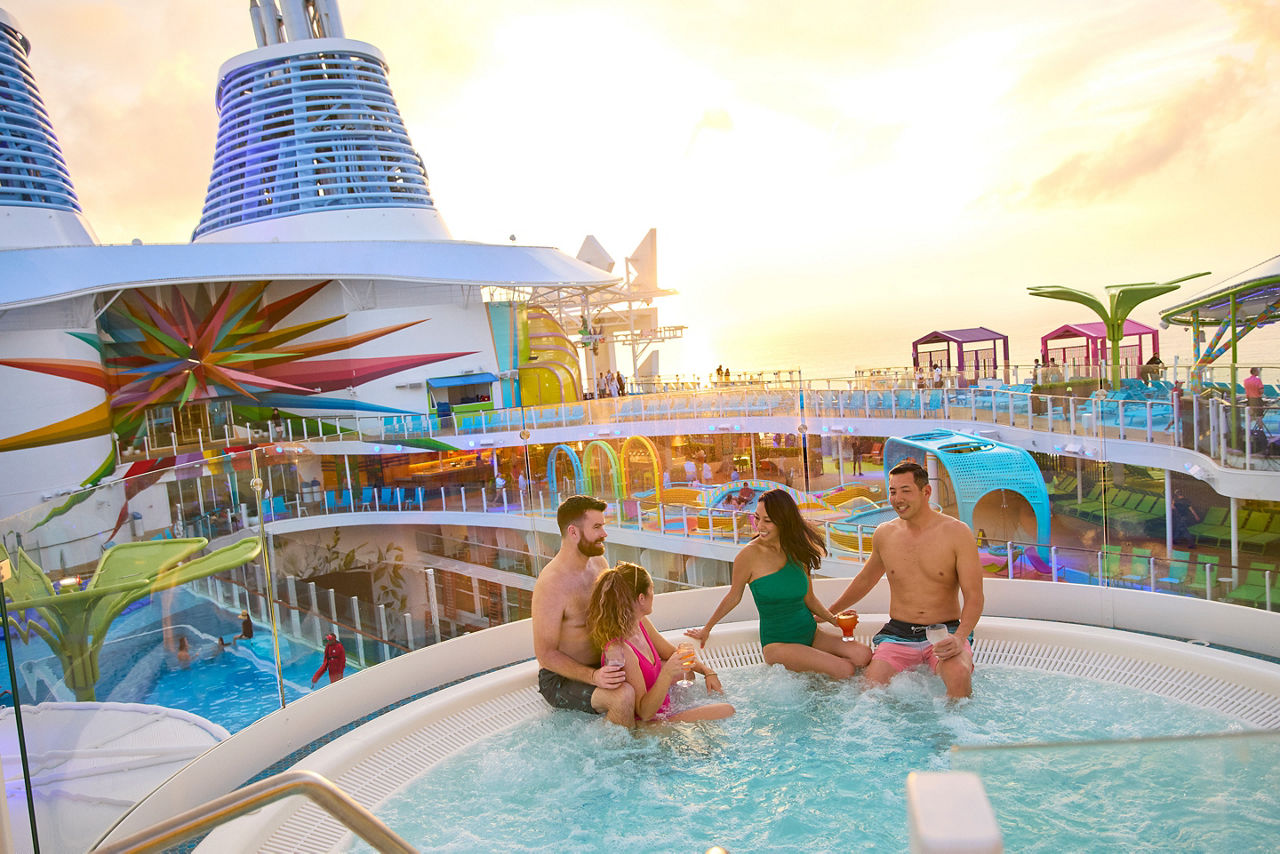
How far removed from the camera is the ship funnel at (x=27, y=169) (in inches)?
768

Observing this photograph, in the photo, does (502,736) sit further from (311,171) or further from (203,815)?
(311,171)

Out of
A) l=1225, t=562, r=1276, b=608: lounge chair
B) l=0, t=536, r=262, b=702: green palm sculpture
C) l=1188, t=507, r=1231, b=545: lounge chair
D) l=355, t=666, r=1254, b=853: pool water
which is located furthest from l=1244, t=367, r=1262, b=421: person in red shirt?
l=0, t=536, r=262, b=702: green palm sculpture

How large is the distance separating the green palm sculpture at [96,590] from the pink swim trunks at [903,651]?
2.76 meters

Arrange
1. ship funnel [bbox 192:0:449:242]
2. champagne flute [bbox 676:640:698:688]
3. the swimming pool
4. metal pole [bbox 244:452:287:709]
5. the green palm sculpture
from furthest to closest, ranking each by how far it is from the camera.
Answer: ship funnel [bbox 192:0:449:242]
champagne flute [bbox 676:640:698:688]
metal pole [bbox 244:452:287:709]
the swimming pool
the green palm sculpture

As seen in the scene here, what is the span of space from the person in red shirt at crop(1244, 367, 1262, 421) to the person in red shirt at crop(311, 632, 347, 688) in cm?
691

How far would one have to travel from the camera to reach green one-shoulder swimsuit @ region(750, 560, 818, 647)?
394 cm

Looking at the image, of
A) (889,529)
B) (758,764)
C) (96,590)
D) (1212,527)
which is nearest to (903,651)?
(889,529)

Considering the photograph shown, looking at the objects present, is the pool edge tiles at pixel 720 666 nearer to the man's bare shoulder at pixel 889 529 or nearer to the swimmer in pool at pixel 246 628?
the swimmer in pool at pixel 246 628

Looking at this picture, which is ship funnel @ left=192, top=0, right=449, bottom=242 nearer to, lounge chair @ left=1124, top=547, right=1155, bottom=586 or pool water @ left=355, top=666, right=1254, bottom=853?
lounge chair @ left=1124, top=547, right=1155, bottom=586

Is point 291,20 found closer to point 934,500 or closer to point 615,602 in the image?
point 934,500

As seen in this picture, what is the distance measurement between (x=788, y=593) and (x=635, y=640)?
0.82 metres

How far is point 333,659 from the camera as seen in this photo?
13.0 ft

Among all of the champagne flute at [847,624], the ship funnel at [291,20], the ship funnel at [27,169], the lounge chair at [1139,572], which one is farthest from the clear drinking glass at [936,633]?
the ship funnel at [291,20]

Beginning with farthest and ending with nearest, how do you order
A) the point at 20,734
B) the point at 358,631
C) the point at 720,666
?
the point at 720,666 < the point at 358,631 < the point at 20,734
